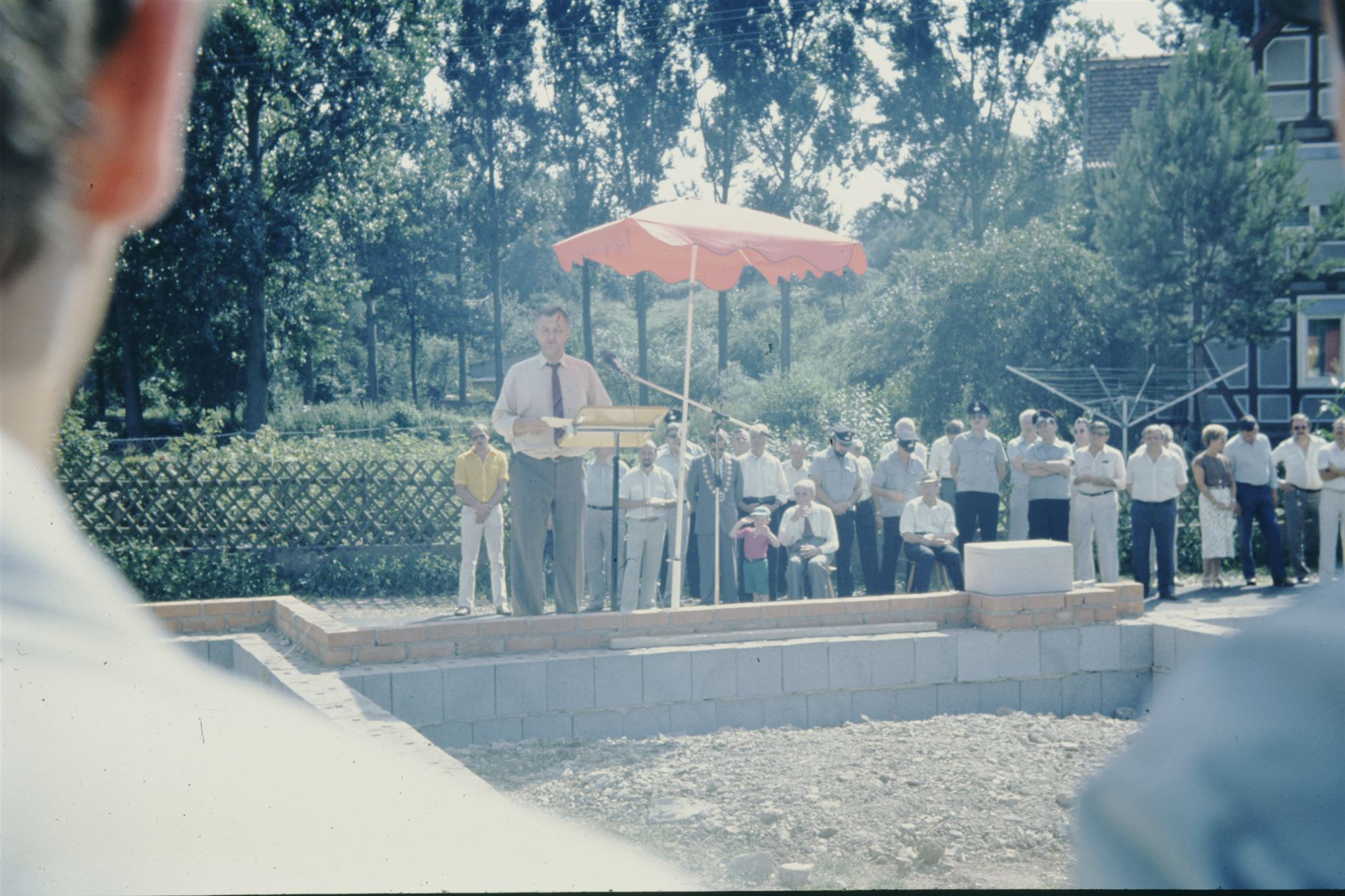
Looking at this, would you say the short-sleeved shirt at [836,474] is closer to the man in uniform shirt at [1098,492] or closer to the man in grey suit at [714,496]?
the man in grey suit at [714,496]

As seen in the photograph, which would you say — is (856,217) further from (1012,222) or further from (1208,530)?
(1208,530)

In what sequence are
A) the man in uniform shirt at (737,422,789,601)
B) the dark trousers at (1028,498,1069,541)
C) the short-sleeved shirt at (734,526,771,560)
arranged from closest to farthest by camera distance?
the short-sleeved shirt at (734,526,771,560)
the dark trousers at (1028,498,1069,541)
the man in uniform shirt at (737,422,789,601)

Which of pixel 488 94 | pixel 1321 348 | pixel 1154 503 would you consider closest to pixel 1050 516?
pixel 1154 503

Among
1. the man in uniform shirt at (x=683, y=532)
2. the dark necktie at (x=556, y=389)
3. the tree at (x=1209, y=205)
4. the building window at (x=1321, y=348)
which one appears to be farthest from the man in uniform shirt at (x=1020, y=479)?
the building window at (x=1321, y=348)

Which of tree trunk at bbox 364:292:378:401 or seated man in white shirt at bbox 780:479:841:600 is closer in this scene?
tree trunk at bbox 364:292:378:401

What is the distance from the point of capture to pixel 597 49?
333 cm

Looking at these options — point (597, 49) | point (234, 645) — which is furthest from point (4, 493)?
point (234, 645)

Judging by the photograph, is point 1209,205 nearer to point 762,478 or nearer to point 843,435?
point 843,435

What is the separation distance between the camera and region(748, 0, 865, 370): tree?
2689 mm

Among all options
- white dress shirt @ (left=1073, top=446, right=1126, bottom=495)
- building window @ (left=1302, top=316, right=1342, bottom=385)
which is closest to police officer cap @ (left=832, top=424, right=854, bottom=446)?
white dress shirt @ (left=1073, top=446, right=1126, bottom=495)

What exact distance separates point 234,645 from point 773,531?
4.97m

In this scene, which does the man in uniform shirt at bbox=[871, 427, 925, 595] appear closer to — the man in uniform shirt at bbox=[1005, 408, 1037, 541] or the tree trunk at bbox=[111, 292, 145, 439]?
the man in uniform shirt at bbox=[1005, 408, 1037, 541]

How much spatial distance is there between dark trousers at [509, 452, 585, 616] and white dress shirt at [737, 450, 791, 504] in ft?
11.2

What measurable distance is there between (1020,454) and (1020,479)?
0.40 metres
